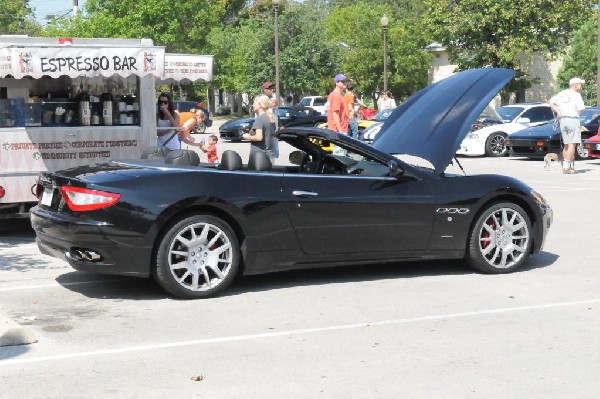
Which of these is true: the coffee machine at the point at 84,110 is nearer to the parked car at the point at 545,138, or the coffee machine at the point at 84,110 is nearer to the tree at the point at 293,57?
the parked car at the point at 545,138

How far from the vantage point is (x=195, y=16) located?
191 feet

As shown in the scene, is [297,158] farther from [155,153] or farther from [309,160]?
[155,153]

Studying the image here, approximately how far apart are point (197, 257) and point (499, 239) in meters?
2.89

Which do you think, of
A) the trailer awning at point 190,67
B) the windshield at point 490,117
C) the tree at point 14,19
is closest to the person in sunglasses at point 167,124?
the trailer awning at point 190,67

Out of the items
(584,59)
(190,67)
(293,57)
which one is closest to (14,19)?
(293,57)

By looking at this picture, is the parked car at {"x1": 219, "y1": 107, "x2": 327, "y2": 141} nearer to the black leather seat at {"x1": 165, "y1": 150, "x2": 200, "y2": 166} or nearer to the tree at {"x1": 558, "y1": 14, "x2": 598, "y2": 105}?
the tree at {"x1": 558, "y1": 14, "x2": 598, "y2": 105}

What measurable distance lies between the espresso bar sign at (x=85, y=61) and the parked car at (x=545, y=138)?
13978 millimetres

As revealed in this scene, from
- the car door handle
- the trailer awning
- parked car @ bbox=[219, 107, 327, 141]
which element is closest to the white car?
parked car @ bbox=[219, 107, 327, 141]

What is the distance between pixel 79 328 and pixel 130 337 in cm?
48

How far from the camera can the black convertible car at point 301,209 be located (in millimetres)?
7738

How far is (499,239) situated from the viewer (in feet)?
29.7

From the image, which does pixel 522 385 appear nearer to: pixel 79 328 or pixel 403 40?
pixel 79 328

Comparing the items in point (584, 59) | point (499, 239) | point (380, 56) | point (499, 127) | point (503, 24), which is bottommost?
point (499, 239)

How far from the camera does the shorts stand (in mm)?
19578
